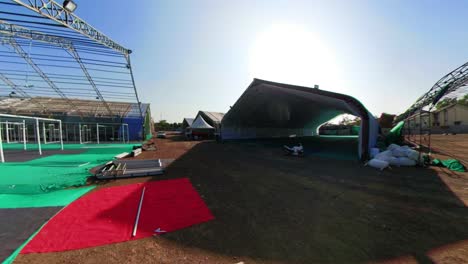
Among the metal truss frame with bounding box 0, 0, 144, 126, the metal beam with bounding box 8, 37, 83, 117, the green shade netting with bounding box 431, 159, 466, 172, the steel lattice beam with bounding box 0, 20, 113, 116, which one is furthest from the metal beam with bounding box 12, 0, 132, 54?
the green shade netting with bounding box 431, 159, 466, 172

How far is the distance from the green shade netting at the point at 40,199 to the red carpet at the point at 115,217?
0.33 m

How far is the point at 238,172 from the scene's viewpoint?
7.73 metres

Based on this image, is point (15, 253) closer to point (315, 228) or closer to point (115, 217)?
point (115, 217)

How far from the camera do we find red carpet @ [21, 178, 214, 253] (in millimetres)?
2875

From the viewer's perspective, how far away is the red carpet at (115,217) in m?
2.88

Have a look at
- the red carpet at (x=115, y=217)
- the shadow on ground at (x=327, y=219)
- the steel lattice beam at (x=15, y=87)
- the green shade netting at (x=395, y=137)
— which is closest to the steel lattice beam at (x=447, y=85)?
the green shade netting at (x=395, y=137)

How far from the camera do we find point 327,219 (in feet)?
12.0

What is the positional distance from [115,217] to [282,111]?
21212 mm

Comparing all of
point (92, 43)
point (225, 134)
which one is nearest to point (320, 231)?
point (92, 43)

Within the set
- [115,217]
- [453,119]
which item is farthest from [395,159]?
[453,119]

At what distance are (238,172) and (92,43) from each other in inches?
568

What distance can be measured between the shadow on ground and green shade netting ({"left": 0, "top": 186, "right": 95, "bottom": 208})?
317 cm

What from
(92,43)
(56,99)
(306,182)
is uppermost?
(92,43)

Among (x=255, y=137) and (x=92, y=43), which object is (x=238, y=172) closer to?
(x=92, y=43)
